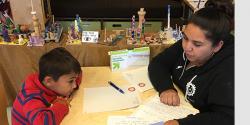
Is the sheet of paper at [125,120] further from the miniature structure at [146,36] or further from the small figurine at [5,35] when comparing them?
the small figurine at [5,35]

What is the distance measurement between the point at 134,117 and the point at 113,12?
186 cm

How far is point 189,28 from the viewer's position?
3.87ft

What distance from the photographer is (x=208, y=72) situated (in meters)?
1.20

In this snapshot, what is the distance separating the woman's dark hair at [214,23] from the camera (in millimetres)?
1104

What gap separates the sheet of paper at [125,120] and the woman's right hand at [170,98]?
0.18 meters

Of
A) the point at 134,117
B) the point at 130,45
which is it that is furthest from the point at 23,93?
the point at 130,45

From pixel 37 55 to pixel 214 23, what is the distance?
1280mm

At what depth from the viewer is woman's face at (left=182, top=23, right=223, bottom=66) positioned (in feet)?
3.75

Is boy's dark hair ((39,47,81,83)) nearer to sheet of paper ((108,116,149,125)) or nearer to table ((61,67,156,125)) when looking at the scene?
table ((61,67,156,125))

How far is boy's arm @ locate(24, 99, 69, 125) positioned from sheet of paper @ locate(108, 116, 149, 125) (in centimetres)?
21

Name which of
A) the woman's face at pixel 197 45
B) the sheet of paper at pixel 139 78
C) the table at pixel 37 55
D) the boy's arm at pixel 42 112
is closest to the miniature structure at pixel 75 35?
the table at pixel 37 55

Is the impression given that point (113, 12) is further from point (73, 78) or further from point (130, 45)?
point (73, 78)

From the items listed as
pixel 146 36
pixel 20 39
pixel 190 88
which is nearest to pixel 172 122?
pixel 190 88

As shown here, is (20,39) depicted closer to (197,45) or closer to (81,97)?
(81,97)
